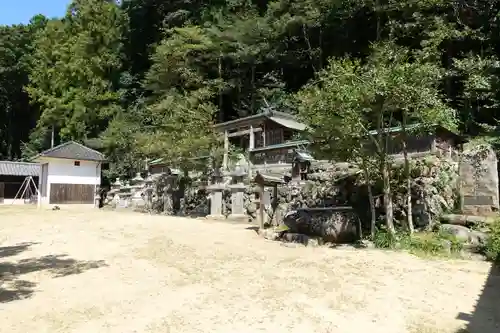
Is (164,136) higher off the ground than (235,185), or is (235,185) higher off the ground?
(164,136)

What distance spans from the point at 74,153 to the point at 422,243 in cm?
2805

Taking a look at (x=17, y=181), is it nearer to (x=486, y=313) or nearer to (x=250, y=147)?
(x=250, y=147)

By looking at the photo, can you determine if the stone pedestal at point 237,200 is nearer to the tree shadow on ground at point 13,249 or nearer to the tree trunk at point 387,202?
the tree trunk at point 387,202

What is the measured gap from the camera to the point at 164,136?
23828 mm

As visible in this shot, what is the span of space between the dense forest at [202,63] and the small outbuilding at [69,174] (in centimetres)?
202

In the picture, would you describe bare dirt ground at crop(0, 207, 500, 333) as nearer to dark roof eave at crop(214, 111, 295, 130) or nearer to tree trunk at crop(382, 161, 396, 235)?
tree trunk at crop(382, 161, 396, 235)

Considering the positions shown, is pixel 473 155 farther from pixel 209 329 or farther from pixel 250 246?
pixel 209 329

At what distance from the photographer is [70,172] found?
31.6m

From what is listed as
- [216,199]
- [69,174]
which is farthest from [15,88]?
[216,199]

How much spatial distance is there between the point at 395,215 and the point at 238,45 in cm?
2049

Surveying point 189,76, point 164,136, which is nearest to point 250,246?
point 164,136

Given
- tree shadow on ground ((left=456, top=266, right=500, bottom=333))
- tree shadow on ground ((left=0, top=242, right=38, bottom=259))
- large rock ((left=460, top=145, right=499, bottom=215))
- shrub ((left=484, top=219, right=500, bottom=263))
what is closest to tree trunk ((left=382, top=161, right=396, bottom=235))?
shrub ((left=484, top=219, right=500, bottom=263))

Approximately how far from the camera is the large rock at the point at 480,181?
40.5 ft

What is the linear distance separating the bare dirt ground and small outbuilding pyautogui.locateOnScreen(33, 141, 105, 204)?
2003 centimetres
